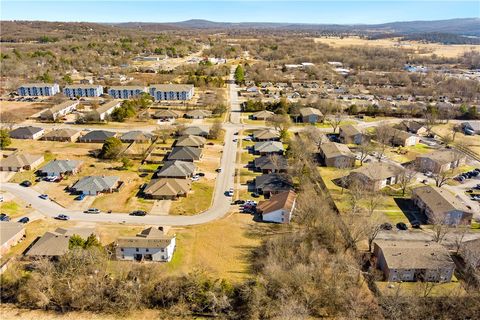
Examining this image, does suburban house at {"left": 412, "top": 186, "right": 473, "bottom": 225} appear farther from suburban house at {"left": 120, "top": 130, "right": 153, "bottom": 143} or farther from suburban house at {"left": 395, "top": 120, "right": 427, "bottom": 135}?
suburban house at {"left": 120, "top": 130, "right": 153, "bottom": 143}

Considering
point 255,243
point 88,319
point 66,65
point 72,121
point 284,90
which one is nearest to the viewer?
point 88,319

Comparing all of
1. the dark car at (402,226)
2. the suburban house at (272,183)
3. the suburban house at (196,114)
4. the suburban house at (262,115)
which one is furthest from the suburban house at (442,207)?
the suburban house at (196,114)

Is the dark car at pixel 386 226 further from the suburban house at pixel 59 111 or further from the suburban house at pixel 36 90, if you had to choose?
the suburban house at pixel 36 90

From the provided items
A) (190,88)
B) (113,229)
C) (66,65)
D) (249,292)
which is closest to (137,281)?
(249,292)

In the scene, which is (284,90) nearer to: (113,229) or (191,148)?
(191,148)

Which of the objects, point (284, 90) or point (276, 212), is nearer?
point (276, 212)

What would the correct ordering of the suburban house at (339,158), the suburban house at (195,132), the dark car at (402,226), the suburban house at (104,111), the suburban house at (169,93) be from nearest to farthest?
the dark car at (402,226), the suburban house at (339,158), the suburban house at (195,132), the suburban house at (104,111), the suburban house at (169,93)
